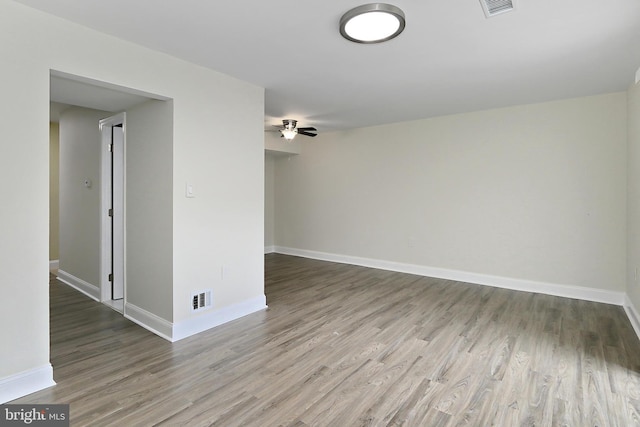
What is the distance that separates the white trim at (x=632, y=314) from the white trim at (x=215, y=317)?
12.4 feet

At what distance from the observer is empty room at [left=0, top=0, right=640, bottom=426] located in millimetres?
2162

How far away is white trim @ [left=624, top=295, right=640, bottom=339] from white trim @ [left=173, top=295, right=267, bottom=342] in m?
3.77

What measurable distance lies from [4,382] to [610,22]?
15.4 feet

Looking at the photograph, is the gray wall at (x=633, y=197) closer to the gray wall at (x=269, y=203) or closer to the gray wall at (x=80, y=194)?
the gray wall at (x=80, y=194)

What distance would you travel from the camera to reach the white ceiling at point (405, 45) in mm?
2189

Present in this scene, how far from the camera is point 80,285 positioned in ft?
14.9

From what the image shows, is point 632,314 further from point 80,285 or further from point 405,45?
point 80,285

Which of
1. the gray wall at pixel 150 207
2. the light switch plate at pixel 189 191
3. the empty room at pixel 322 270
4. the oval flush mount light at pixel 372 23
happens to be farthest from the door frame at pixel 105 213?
the oval flush mount light at pixel 372 23

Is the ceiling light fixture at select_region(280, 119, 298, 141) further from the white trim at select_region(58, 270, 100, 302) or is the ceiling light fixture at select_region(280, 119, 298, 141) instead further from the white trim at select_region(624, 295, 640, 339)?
the white trim at select_region(624, 295, 640, 339)

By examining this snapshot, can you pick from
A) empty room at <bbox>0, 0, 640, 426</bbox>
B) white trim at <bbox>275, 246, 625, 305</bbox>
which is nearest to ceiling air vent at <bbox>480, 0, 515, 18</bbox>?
empty room at <bbox>0, 0, 640, 426</bbox>

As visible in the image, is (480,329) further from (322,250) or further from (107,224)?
(107,224)

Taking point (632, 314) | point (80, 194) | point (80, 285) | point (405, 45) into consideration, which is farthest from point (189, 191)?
point (632, 314)

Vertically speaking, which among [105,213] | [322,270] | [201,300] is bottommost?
[322,270]

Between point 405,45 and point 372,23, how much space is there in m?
0.53
